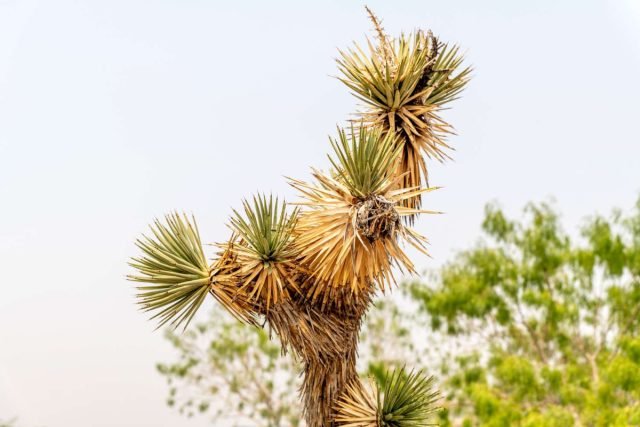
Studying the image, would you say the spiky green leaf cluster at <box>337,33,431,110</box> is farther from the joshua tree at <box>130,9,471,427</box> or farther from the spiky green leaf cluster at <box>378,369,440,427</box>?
the spiky green leaf cluster at <box>378,369,440,427</box>

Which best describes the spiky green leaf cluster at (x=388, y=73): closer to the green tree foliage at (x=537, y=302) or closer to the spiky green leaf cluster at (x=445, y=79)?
the spiky green leaf cluster at (x=445, y=79)

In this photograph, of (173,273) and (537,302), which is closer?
(173,273)

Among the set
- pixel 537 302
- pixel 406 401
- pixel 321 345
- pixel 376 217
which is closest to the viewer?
pixel 376 217

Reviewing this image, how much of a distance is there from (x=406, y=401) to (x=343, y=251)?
1847 millimetres

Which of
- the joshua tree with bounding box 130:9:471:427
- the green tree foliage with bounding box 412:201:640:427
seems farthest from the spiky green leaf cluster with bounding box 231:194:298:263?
the green tree foliage with bounding box 412:201:640:427

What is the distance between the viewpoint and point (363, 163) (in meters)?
6.52

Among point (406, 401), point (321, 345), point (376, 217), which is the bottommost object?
point (406, 401)

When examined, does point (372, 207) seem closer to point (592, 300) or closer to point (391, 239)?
point (391, 239)

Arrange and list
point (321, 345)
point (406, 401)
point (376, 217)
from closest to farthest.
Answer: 1. point (376, 217)
2. point (321, 345)
3. point (406, 401)

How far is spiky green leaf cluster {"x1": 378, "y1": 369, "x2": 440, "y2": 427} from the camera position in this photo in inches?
296

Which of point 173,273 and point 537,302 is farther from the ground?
point 537,302

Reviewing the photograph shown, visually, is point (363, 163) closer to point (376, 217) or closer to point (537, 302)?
point (376, 217)

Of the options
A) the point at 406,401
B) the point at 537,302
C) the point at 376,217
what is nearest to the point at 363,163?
the point at 376,217

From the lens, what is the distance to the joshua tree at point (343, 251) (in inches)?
258
